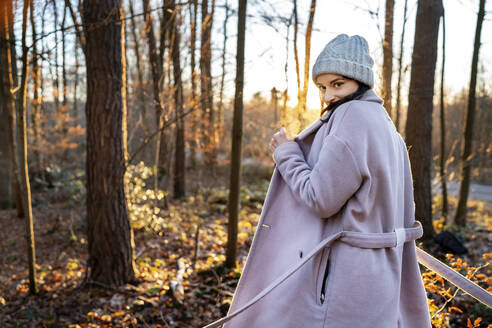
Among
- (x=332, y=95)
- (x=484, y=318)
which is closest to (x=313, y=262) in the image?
(x=332, y=95)

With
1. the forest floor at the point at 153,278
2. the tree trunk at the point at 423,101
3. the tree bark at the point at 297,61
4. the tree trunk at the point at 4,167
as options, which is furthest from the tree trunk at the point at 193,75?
the tree trunk at the point at 4,167

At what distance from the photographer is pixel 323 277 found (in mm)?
1344

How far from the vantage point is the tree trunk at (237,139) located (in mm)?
4126

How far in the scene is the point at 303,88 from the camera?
15.8ft

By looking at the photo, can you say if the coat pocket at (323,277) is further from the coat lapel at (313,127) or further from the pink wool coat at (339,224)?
the coat lapel at (313,127)

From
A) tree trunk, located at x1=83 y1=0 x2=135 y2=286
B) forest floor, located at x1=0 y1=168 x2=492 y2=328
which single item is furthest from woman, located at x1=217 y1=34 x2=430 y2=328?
tree trunk, located at x1=83 y1=0 x2=135 y2=286

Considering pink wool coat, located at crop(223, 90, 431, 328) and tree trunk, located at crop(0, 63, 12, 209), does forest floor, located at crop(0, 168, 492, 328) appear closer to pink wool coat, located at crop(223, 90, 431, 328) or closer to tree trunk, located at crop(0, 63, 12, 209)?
tree trunk, located at crop(0, 63, 12, 209)

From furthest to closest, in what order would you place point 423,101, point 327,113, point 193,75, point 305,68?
1. point 193,75
2. point 423,101
3. point 305,68
4. point 327,113

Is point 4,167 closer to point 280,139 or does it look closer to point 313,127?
point 280,139

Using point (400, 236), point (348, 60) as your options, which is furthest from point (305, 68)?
point (400, 236)

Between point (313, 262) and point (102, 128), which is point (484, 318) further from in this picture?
point (102, 128)

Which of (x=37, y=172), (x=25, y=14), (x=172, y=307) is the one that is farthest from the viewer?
(x=37, y=172)

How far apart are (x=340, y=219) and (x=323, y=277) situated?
0.25m

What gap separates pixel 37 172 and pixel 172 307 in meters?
11.1
